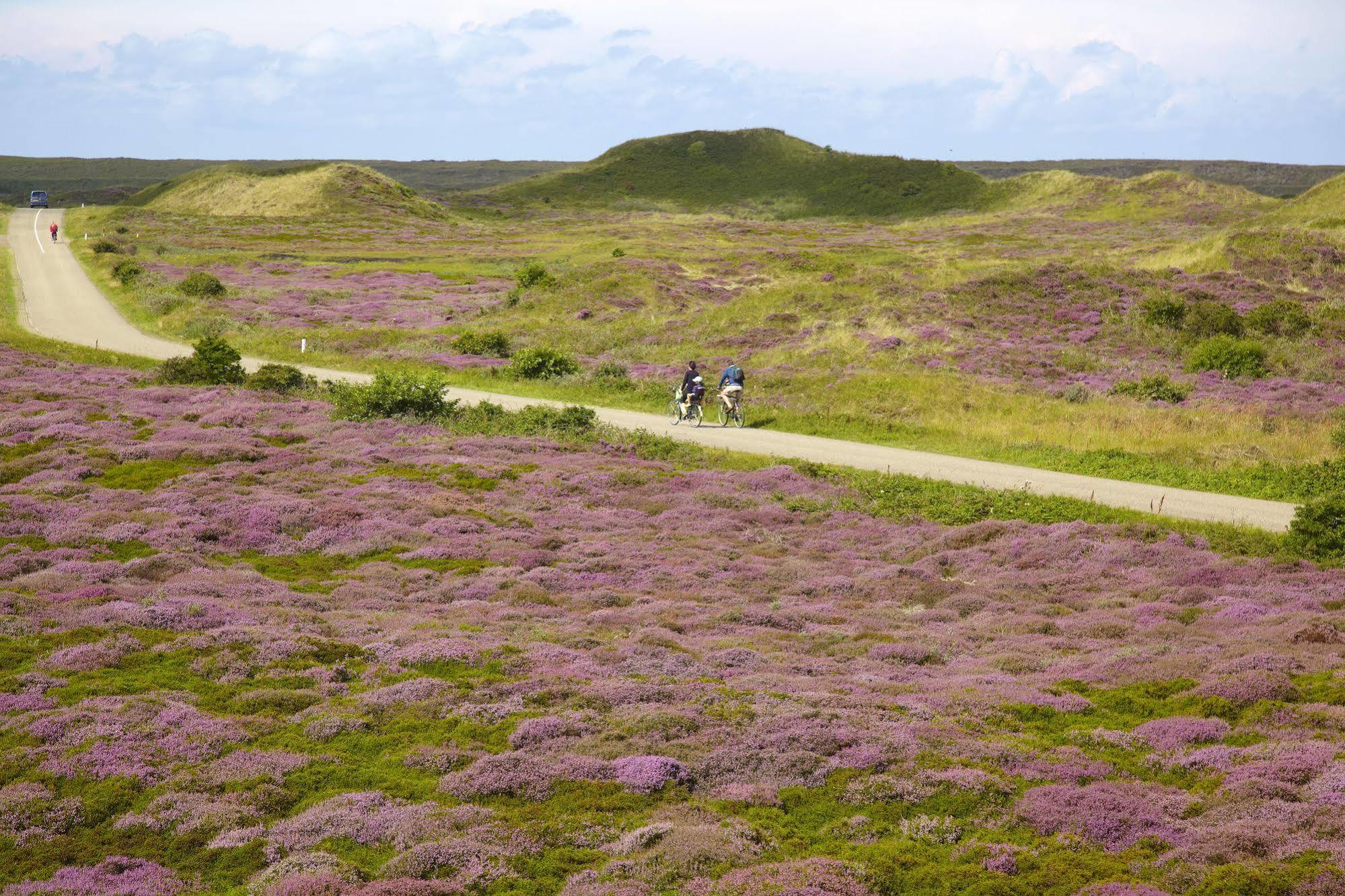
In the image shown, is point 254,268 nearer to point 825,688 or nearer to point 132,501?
point 132,501

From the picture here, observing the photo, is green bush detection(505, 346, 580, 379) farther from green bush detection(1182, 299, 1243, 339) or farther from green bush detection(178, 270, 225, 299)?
green bush detection(178, 270, 225, 299)

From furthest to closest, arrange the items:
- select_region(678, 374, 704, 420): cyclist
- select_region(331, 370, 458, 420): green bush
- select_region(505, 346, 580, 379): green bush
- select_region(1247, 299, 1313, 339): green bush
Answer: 1. select_region(1247, 299, 1313, 339): green bush
2. select_region(505, 346, 580, 379): green bush
3. select_region(678, 374, 704, 420): cyclist
4. select_region(331, 370, 458, 420): green bush

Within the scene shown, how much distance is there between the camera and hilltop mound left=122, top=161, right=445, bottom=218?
15788 cm

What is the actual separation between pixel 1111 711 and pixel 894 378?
27.1m

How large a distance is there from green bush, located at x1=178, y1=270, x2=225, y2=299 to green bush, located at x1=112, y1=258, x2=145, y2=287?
6.15m

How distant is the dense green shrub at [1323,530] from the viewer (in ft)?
62.7

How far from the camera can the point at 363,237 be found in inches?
4993

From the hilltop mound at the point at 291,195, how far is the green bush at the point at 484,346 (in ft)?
360

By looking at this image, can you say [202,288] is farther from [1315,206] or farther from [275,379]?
[1315,206]

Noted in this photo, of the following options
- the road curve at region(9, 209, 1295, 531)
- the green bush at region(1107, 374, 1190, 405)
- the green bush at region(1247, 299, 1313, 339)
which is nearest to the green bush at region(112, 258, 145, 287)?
the road curve at region(9, 209, 1295, 531)

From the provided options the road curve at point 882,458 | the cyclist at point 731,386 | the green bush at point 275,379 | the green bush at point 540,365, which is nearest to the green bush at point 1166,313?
the road curve at point 882,458

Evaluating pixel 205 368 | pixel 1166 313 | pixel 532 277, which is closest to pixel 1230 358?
pixel 1166 313

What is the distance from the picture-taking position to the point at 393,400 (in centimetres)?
3319

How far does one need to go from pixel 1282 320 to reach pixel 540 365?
3378 cm
